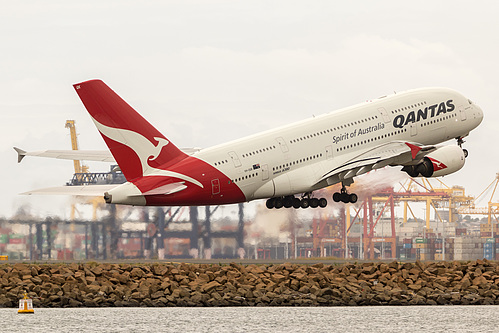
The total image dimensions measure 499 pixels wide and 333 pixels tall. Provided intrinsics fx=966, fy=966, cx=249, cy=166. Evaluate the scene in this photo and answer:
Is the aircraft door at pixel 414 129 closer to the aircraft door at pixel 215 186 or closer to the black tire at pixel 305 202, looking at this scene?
the black tire at pixel 305 202

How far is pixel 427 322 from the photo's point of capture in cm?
3491

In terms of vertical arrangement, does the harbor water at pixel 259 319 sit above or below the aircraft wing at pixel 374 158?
below

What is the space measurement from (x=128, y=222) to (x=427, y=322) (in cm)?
5861

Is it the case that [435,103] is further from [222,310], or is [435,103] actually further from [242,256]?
[242,256]

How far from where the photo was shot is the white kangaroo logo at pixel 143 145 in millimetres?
48875

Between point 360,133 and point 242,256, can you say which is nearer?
point 360,133

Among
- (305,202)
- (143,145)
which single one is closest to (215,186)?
(143,145)

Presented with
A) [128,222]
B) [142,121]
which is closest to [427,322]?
[142,121]

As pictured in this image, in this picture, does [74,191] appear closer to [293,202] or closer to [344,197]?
[293,202]

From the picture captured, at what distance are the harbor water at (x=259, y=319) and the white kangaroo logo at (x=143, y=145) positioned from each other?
12.2 metres

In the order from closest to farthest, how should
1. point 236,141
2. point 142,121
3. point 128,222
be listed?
1. point 142,121
2. point 236,141
3. point 128,222

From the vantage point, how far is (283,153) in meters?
54.1

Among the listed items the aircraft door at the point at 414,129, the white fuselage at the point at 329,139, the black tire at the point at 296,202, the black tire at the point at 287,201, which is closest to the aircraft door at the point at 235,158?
the white fuselage at the point at 329,139

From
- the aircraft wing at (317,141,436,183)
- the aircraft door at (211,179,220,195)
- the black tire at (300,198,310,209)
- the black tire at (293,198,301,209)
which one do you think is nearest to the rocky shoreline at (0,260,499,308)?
the aircraft door at (211,179,220,195)
